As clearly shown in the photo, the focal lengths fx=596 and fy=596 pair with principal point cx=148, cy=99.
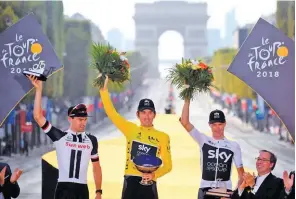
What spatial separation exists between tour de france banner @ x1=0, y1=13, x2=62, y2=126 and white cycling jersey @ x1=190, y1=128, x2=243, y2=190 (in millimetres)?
3535

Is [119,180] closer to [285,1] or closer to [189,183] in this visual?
[189,183]

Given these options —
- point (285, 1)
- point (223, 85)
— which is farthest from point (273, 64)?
point (223, 85)

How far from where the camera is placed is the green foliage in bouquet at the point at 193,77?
8.48 m

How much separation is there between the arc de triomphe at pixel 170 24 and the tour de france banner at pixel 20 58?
228 feet

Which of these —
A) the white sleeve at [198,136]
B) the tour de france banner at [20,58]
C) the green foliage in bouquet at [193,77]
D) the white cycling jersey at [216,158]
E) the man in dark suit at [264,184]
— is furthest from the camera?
the tour de france banner at [20,58]

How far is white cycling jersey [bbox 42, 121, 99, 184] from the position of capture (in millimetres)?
7461

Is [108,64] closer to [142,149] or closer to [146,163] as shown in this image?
[142,149]

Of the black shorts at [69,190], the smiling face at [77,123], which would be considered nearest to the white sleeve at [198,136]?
the smiling face at [77,123]

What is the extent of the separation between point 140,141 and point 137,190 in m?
0.64

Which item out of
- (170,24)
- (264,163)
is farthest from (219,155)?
(170,24)

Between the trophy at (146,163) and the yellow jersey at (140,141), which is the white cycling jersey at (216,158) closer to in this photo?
the yellow jersey at (140,141)

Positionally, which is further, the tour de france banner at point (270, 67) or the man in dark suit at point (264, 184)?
the tour de france banner at point (270, 67)

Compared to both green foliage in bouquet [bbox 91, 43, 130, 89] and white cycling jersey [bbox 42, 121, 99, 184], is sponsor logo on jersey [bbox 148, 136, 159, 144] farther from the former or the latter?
green foliage in bouquet [bbox 91, 43, 130, 89]

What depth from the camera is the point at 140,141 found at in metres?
7.80
